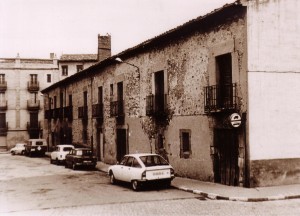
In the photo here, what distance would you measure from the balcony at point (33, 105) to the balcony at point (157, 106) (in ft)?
113

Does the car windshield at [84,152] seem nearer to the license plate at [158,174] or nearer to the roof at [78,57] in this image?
the license plate at [158,174]

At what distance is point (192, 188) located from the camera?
1395cm

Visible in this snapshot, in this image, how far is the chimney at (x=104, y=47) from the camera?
105 ft

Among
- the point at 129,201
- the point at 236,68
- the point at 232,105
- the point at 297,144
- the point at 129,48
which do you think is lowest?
the point at 129,201

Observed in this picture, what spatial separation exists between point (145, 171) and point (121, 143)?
34.7 feet

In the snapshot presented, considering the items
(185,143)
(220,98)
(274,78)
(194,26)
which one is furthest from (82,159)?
(274,78)

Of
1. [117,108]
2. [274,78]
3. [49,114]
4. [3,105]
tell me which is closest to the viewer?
Answer: [274,78]

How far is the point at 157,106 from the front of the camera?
19438mm

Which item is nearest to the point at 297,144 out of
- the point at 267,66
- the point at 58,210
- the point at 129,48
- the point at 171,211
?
the point at 267,66

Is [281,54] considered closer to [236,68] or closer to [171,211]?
[236,68]

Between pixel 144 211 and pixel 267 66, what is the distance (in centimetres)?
692

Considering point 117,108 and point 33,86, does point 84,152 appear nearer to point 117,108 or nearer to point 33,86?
point 117,108

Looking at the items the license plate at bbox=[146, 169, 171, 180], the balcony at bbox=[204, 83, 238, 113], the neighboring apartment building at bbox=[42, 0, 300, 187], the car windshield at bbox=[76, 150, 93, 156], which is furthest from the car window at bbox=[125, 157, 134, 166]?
the car windshield at bbox=[76, 150, 93, 156]

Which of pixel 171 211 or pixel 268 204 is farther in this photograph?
pixel 268 204
